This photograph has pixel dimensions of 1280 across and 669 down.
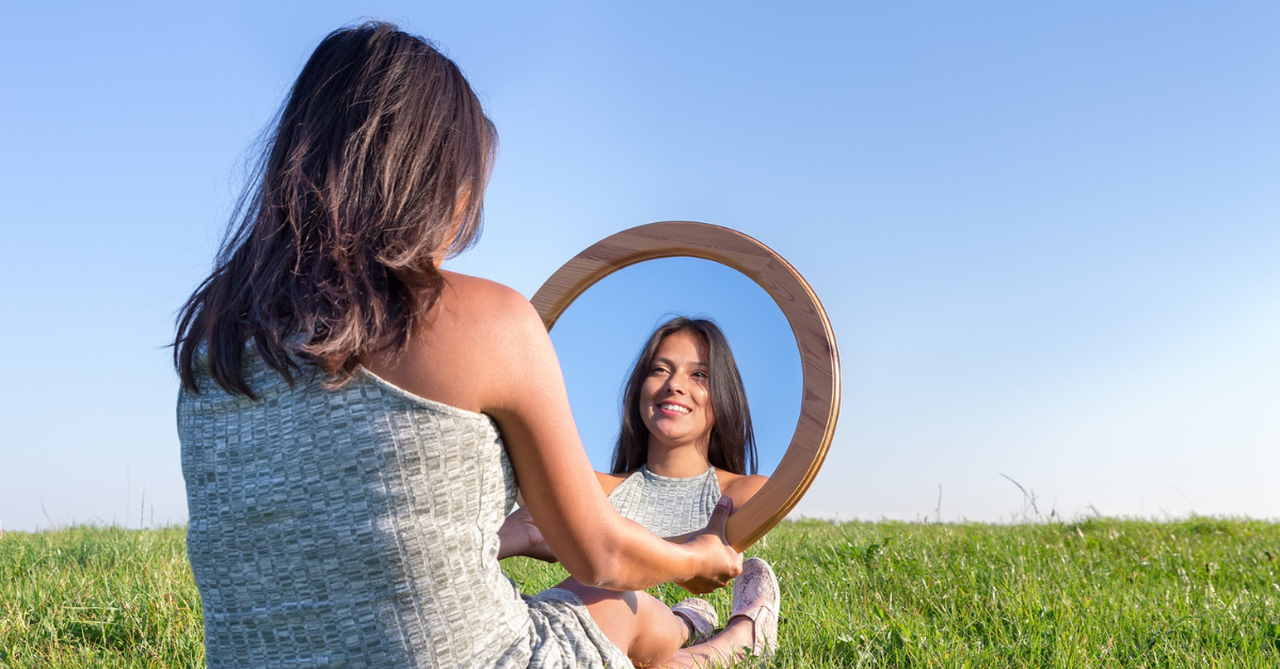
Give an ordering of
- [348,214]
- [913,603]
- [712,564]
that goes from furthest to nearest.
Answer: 1. [913,603]
2. [712,564]
3. [348,214]

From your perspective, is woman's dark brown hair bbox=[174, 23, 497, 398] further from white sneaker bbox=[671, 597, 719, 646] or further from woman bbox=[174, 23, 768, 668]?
white sneaker bbox=[671, 597, 719, 646]

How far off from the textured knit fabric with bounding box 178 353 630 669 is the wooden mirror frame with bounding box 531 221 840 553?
1.23 m

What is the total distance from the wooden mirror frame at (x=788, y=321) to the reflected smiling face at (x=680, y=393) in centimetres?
36

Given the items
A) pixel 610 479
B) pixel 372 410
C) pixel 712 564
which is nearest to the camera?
pixel 372 410

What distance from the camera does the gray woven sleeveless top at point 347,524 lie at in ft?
6.27

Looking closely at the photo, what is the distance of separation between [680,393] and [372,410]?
1.74m

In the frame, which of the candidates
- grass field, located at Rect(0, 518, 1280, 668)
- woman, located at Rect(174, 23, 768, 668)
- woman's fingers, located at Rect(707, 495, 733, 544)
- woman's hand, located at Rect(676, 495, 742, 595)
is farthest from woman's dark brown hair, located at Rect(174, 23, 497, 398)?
grass field, located at Rect(0, 518, 1280, 668)

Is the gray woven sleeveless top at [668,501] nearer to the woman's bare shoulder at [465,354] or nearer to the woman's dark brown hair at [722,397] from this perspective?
the woman's dark brown hair at [722,397]

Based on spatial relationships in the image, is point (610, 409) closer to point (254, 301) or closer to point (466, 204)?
point (466, 204)

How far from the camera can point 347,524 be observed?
192 cm

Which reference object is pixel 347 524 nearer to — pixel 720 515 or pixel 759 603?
pixel 720 515

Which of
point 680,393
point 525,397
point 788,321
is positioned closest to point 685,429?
point 680,393

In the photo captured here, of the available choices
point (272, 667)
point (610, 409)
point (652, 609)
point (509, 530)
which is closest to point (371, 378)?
point (272, 667)

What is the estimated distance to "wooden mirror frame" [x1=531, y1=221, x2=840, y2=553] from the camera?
314 cm
